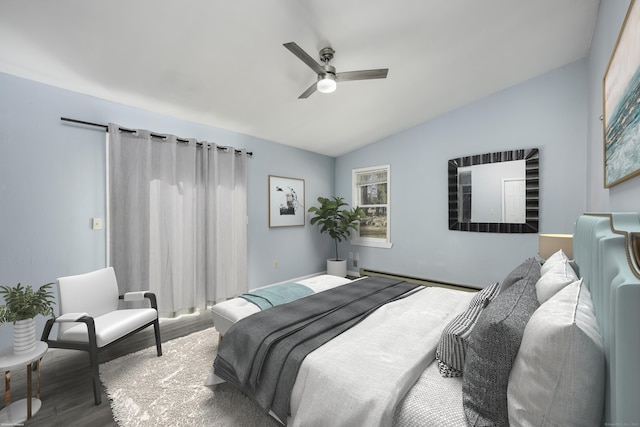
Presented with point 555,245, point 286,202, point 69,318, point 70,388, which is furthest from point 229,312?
point 555,245

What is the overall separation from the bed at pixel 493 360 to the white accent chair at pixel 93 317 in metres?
0.98

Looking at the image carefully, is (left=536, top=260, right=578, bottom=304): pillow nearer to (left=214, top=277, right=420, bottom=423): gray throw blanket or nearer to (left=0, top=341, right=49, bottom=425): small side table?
(left=214, top=277, right=420, bottom=423): gray throw blanket

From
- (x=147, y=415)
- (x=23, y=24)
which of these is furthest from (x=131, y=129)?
(x=147, y=415)

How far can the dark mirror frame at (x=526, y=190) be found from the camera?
333 centimetres

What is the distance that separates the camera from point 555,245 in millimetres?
2438

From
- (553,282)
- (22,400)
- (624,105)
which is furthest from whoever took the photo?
(22,400)

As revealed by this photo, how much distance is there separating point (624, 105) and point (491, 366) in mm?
1532

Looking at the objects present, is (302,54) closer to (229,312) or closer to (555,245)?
(229,312)

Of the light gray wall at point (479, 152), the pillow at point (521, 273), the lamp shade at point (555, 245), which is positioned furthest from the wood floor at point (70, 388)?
the lamp shade at point (555, 245)

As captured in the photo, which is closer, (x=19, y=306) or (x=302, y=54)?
(x=19, y=306)

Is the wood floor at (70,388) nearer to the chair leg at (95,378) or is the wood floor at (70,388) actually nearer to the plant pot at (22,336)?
the chair leg at (95,378)

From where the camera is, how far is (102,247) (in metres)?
2.85

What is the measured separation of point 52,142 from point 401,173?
14.7ft

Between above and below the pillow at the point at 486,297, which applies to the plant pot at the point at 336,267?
below
